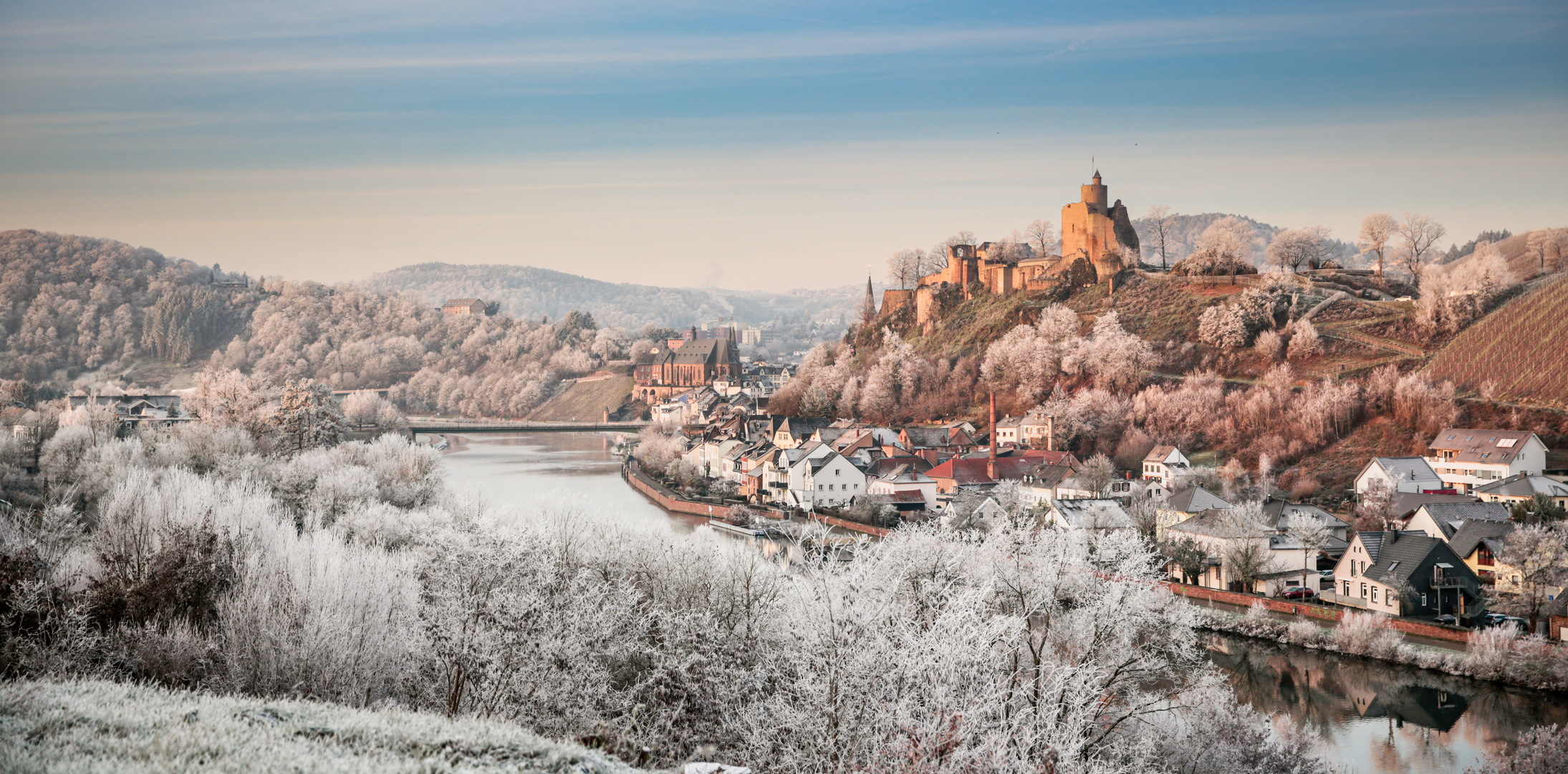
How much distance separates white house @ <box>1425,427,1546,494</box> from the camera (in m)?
26.2

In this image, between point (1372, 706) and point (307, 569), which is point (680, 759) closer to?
point (307, 569)

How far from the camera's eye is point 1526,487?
914 inches

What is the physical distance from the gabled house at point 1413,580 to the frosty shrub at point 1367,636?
47.7 inches

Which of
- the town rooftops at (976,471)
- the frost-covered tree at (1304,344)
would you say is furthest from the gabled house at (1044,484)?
the frost-covered tree at (1304,344)

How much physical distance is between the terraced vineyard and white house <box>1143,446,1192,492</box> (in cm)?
1018

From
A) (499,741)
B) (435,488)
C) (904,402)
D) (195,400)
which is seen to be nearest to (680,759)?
(499,741)

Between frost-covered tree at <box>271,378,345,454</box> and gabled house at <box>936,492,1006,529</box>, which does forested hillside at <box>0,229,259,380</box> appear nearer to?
frost-covered tree at <box>271,378,345,454</box>

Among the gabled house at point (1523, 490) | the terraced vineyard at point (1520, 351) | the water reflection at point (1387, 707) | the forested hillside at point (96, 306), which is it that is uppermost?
the forested hillside at point (96, 306)

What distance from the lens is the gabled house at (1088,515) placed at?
22969 millimetres

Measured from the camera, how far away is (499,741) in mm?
6059

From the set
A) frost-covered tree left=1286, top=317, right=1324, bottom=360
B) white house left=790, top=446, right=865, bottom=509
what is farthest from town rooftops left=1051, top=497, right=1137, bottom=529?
frost-covered tree left=1286, top=317, right=1324, bottom=360

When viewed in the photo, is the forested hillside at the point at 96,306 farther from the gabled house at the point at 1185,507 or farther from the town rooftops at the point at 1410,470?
the town rooftops at the point at 1410,470

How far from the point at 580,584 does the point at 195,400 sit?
2494 centimetres

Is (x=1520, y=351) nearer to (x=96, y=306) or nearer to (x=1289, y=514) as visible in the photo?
(x=1289, y=514)
